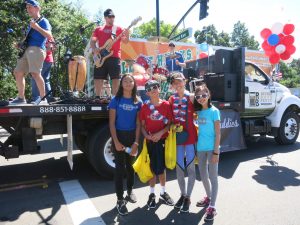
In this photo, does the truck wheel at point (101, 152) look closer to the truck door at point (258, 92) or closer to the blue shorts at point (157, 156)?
the blue shorts at point (157, 156)

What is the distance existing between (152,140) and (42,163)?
3503mm

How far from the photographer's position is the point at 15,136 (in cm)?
495

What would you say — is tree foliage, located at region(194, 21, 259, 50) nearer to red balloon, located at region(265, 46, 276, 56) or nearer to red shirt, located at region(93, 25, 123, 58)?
red balloon, located at region(265, 46, 276, 56)

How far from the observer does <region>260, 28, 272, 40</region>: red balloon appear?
27.7 feet

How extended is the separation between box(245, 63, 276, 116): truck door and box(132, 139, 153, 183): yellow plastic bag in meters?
3.80

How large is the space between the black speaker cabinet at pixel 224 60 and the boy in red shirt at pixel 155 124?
333 cm

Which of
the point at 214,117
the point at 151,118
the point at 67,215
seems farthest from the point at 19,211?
the point at 214,117

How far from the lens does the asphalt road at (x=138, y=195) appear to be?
3.81m

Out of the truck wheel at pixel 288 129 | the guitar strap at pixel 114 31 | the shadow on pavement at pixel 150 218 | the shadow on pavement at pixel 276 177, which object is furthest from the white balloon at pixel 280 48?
the shadow on pavement at pixel 150 218

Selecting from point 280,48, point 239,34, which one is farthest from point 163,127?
point 239,34

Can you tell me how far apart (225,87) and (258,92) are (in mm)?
1159

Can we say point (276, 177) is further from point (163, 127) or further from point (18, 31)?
point (18, 31)

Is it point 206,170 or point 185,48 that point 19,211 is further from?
point 185,48

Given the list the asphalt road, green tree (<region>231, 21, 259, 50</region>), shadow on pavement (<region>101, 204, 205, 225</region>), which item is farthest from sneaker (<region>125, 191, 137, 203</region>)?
green tree (<region>231, 21, 259, 50</region>)
